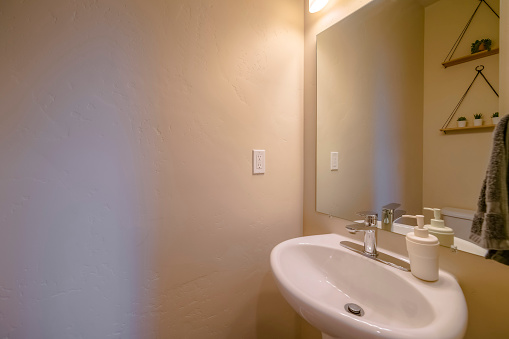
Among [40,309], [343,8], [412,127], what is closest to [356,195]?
[412,127]

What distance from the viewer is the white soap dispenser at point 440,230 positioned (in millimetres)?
646

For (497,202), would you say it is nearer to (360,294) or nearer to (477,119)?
(477,119)

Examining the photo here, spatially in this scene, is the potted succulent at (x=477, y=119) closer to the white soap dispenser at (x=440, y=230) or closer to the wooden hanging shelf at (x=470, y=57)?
the wooden hanging shelf at (x=470, y=57)

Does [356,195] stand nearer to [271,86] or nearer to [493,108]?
[493,108]

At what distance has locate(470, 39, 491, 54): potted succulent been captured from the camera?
0.60 metres

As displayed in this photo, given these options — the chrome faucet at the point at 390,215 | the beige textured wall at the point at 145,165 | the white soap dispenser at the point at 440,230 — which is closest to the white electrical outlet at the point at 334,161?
the beige textured wall at the point at 145,165

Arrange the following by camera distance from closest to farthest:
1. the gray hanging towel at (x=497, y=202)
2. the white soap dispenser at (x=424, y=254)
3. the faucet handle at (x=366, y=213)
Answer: the gray hanging towel at (x=497, y=202) → the white soap dispenser at (x=424, y=254) → the faucet handle at (x=366, y=213)

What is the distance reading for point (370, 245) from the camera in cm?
78

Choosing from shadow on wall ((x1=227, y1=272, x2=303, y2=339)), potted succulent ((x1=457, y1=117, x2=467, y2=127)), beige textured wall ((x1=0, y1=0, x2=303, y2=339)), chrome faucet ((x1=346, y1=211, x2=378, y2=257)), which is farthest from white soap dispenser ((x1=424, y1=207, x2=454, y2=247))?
shadow on wall ((x1=227, y1=272, x2=303, y2=339))

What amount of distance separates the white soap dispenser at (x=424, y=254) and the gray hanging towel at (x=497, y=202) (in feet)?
0.41

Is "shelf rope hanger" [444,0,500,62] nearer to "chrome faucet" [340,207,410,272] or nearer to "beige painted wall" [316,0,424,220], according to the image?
"beige painted wall" [316,0,424,220]

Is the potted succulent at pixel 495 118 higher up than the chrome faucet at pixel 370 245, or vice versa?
the potted succulent at pixel 495 118

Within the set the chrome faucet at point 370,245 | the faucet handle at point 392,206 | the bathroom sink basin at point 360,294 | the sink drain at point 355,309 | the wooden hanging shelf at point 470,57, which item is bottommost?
the sink drain at point 355,309

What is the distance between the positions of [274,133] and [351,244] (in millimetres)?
581
